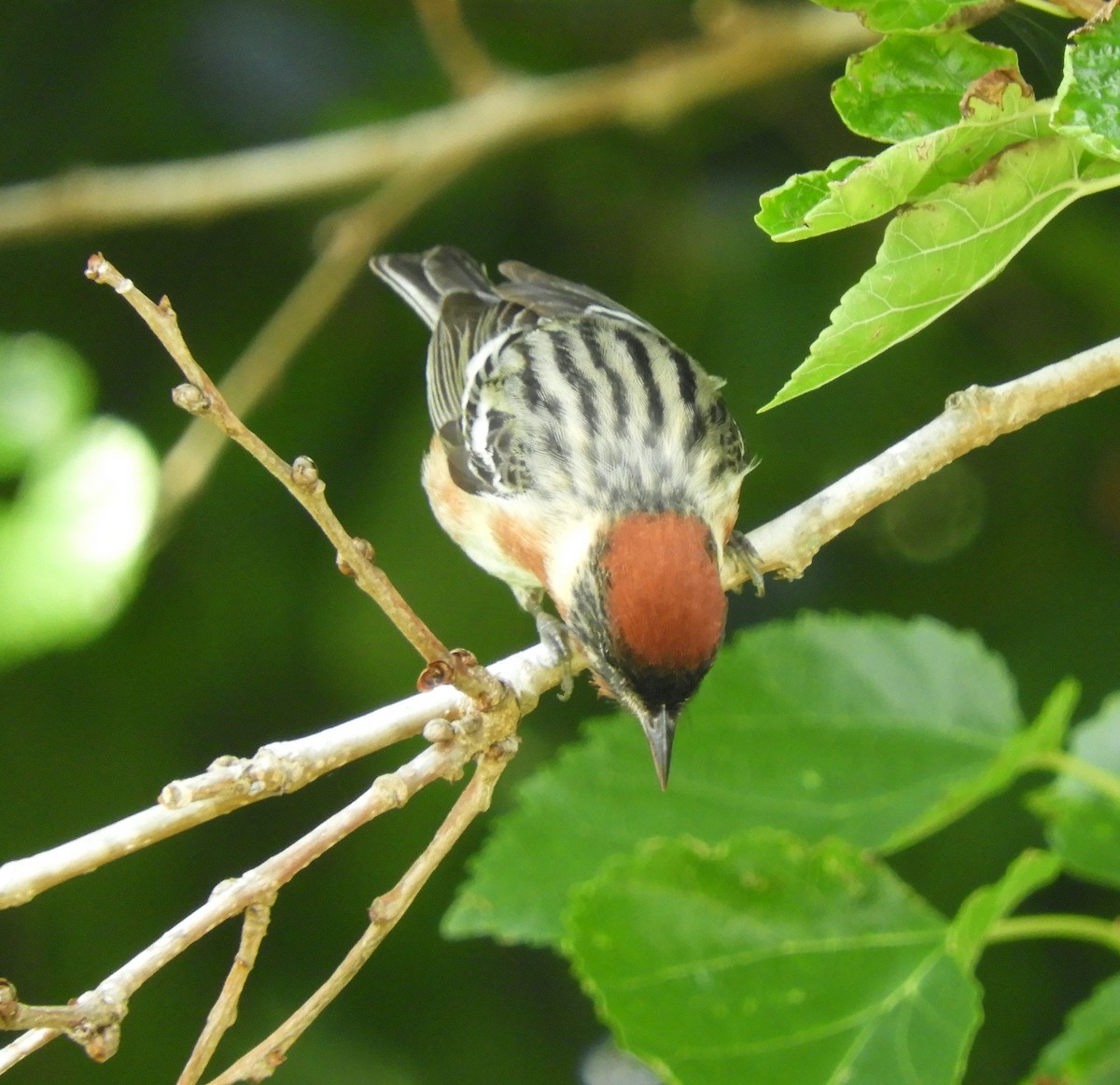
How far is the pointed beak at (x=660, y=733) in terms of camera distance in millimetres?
3018

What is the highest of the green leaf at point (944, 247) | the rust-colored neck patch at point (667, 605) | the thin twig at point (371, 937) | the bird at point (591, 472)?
the green leaf at point (944, 247)

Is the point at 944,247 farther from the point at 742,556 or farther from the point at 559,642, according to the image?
the point at 559,642

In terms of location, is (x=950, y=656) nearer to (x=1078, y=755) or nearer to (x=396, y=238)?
(x=1078, y=755)

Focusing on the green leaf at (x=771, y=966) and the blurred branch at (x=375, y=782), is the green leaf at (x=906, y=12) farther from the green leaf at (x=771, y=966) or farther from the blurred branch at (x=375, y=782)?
the green leaf at (x=771, y=966)

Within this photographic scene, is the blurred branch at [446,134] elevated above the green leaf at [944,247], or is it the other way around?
the green leaf at [944,247]

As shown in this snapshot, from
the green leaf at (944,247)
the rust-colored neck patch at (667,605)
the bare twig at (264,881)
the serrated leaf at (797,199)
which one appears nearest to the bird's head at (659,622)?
the rust-colored neck patch at (667,605)

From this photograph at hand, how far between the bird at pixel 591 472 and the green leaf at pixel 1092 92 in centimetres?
141

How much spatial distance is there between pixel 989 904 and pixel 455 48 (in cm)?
330

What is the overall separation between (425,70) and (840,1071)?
12.9 ft

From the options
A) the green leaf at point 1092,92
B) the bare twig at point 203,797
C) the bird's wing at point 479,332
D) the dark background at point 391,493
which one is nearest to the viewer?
the green leaf at point 1092,92

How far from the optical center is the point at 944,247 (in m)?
1.90

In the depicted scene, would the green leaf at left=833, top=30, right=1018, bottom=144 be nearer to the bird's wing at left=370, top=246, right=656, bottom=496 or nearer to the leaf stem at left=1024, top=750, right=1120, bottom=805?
the leaf stem at left=1024, top=750, right=1120, bottom=805

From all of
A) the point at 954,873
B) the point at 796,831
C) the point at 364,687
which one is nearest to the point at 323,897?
the point at 364,687

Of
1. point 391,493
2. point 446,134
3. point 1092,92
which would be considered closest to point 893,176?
point 1092,92
